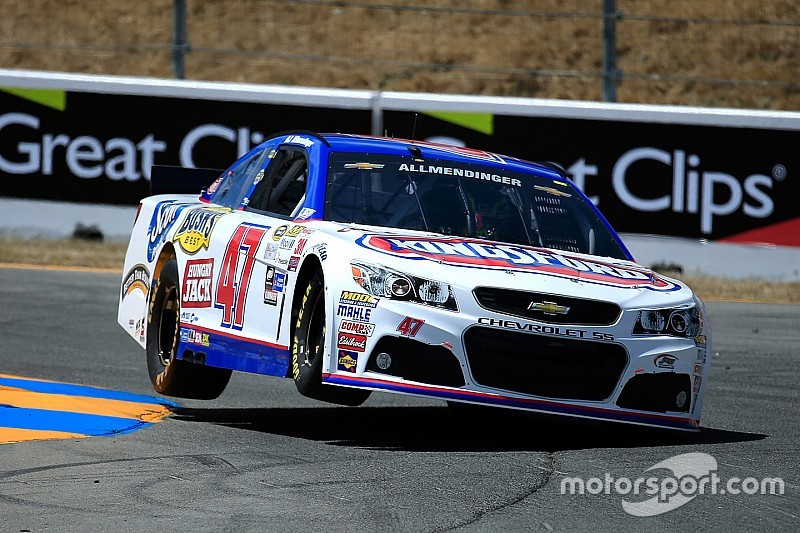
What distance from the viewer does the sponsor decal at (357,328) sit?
6.77m

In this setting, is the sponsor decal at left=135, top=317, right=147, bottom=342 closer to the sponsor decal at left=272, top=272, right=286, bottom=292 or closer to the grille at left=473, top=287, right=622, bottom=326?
the sponsor decal at left=272, top=272, right=286, bottom=292

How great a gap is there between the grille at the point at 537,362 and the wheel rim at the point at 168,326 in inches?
95.1

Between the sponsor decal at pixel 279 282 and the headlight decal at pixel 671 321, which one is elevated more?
the sponsor decal at pixel 279 282

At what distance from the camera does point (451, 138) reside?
56.9 ft

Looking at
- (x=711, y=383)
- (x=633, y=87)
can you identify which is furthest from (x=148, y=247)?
(x=633, y=87)

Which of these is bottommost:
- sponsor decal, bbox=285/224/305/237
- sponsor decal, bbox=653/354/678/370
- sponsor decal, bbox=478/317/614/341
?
sponsor decal, bbox=653/354/678/370

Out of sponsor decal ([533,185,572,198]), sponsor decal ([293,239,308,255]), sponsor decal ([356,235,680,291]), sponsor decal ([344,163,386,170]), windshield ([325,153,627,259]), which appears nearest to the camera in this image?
sponsor decal ([356,235,680,291])

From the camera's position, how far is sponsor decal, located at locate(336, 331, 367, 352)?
678 centimetres

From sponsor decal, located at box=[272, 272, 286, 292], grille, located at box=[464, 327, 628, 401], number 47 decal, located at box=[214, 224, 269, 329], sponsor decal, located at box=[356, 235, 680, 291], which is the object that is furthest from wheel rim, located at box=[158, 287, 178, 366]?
grille, located at box=[464, 327, 628, 401]

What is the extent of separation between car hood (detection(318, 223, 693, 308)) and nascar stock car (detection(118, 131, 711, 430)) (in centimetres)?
1

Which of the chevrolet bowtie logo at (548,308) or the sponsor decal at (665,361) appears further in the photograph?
the sponsor decal at (665,361)

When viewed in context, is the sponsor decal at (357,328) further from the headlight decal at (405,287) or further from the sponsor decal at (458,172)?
the sponsor decal at (458,172)

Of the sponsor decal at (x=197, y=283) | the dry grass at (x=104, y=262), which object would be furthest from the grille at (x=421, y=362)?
the dry grass at (x=104, y=262)

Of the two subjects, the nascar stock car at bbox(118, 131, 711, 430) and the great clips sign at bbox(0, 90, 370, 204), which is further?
the great clips sign at bbox(0, 90, 370, 204)
